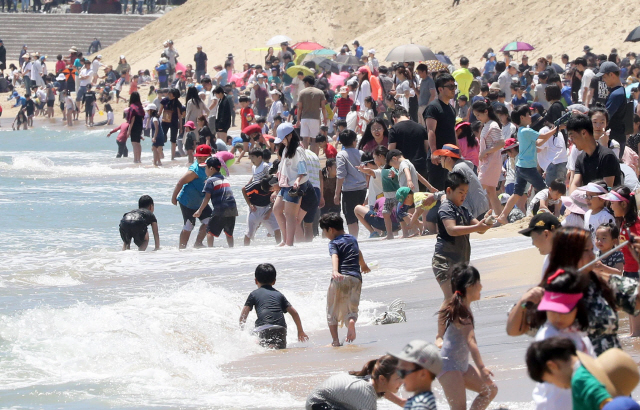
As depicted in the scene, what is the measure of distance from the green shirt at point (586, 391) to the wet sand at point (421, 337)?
2192mm

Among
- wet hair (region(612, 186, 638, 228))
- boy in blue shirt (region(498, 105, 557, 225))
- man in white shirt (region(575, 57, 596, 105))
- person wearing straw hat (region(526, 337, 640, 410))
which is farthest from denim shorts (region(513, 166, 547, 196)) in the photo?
person wearing straw hat (region(526, 337, 640, 410))

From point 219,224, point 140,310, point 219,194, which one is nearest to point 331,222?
point 140,310

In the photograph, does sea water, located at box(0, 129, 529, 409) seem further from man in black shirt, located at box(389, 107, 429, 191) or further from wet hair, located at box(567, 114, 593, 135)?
wet hair, located at box(567, 114, 593, 135)

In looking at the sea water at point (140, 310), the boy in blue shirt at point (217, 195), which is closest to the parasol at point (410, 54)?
the sea water at point (140, 310)

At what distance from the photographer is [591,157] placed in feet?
25.3

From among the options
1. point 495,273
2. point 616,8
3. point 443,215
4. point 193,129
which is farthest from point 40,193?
point 616,8

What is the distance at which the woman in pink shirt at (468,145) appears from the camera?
1270cm

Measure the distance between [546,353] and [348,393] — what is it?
2.32 meters

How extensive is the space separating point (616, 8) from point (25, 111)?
68.2ft

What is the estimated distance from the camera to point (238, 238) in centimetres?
1596

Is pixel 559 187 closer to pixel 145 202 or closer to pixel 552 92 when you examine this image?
pixel 552 92

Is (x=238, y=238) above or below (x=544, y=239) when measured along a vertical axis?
below

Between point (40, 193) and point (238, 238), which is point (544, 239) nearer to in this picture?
point (238, 238)

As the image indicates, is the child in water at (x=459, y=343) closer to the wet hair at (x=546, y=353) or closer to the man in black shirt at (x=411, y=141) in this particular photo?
the wet hair at (x=546, y=353)
